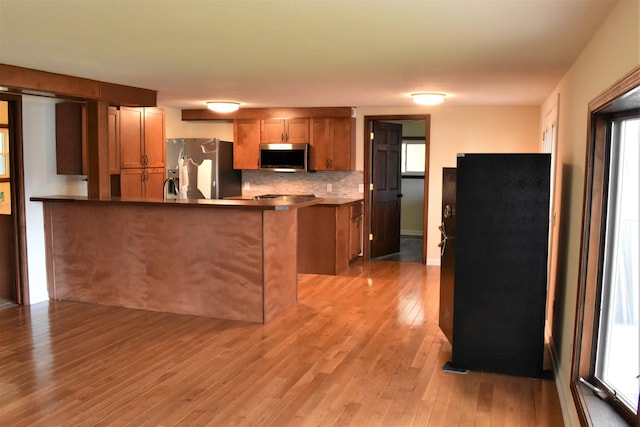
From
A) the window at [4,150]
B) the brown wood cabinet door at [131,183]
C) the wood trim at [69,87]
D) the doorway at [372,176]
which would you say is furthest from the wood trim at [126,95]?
the doorway at [372,176]

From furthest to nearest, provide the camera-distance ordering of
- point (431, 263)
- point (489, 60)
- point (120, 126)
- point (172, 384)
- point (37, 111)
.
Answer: point (431, 263) → point (120, 126) → point (37, 111) → point (489, 60) → point (172, 384)

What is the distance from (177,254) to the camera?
507 cm

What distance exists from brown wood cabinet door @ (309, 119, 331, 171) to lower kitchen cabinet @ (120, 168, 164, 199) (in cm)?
203

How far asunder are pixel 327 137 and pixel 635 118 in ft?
17.0

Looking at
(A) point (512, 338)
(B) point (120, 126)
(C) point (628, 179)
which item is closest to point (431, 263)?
(A) point (512, 338)

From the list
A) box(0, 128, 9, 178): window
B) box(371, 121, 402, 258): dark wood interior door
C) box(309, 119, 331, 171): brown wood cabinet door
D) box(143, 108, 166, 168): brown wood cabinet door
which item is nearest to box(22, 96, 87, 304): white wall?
box(0, 128, 9, 178): window

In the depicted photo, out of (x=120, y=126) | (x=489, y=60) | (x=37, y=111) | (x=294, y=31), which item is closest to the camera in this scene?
(x=294, y=31)

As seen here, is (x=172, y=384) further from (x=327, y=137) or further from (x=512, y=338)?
(x=327, y=137)

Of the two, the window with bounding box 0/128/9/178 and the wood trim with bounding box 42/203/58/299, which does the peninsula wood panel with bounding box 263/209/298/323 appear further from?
the window with bounding box 0/128/9/178

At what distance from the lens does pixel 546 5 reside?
2555 mm

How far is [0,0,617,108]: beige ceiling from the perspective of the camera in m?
2.66

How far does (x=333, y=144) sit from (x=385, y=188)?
109cm

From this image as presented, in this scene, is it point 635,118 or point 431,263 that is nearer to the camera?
point 635,118

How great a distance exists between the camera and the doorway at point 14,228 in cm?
523
